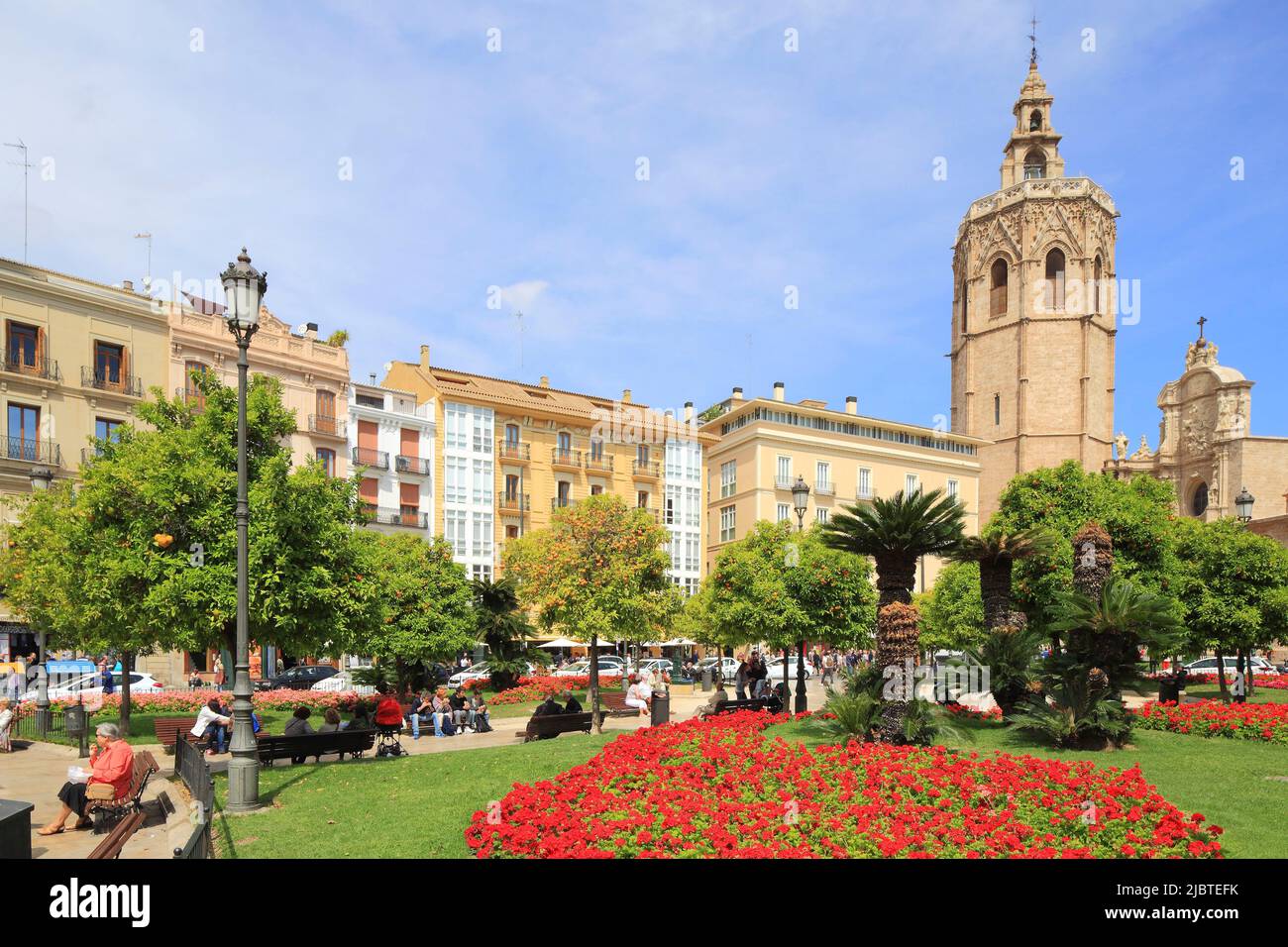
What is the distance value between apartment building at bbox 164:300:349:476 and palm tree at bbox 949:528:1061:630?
29453mm

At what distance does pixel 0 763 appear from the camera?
16.0 m

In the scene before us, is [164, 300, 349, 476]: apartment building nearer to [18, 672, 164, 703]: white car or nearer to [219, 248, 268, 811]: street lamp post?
[18, 672, 164, 703]: white car

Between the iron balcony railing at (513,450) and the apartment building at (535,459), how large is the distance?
0.07 meters

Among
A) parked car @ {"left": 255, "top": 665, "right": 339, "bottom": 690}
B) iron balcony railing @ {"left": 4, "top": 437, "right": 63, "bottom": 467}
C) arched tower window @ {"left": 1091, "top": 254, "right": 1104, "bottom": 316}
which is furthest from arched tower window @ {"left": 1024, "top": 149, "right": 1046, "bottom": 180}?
iron balcony railing @ {"left": 4, "top": 437, "right": 63, "bottom": 467}

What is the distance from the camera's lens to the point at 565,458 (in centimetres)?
5403

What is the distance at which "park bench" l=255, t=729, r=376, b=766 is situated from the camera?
1475cm

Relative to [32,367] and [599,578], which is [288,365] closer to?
[32,367]

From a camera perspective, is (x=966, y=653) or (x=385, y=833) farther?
(x=966, y=653)

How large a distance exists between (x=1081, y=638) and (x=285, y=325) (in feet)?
129

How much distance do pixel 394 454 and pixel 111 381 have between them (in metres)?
14.2

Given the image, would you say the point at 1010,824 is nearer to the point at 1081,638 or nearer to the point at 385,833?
the point at 385,833

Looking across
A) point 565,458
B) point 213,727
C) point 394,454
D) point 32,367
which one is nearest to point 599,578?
point 213,727
